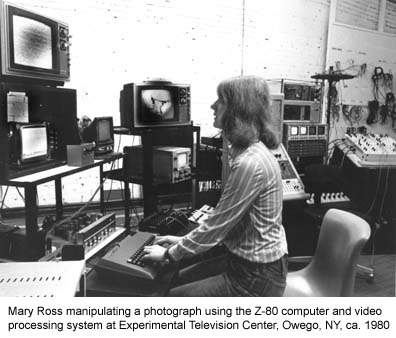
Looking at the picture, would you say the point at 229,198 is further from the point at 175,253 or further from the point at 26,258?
the point at 26,258

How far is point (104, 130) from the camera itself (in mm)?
2236

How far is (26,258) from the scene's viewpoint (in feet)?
4.50

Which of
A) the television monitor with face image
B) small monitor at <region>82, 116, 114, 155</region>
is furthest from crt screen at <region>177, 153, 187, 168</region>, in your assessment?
small monitor at <region>82, 116, 114, 155</region>

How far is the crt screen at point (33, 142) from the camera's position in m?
1.40

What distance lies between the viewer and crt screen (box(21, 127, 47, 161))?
1396mm

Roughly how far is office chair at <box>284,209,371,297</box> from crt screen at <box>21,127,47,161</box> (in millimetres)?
1129

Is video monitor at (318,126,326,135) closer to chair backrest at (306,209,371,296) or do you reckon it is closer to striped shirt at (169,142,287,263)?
chair backrest at (306,209,371,296)

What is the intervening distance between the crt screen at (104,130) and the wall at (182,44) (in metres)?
1.15

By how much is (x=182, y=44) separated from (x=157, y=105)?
186cm

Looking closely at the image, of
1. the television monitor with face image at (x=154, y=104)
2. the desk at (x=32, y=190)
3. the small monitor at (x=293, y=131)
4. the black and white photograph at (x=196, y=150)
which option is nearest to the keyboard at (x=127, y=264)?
the black and white photograph at (x=196, y=150)

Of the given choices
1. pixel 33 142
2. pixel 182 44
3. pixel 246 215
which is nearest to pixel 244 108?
pixel 246 215
